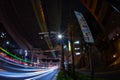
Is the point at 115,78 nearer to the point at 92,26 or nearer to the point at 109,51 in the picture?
the point at 109,51

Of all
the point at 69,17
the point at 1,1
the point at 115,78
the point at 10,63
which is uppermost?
the point at 1,1

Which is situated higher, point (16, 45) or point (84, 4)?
point (84, 4)

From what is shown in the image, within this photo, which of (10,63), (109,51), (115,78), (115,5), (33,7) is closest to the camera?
(115,5)

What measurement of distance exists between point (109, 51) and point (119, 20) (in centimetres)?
452

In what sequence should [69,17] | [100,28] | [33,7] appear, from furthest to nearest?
[33,7] < [100,28] < [69,17]

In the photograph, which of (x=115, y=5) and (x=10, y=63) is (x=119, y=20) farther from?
(x=10, y=63)

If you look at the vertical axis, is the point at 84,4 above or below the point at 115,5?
above

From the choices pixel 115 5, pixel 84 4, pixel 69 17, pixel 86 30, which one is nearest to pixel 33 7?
pixel 84 4

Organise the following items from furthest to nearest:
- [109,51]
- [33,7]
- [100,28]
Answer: [33,7] → [100,28] → [109,51]

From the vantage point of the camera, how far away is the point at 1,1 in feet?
93.5

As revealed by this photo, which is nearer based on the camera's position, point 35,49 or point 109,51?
point 109,51

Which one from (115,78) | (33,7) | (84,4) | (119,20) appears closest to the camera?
(115,78)

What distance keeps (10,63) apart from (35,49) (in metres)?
38.0

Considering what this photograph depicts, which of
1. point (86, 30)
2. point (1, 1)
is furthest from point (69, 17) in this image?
point (1, 1)
